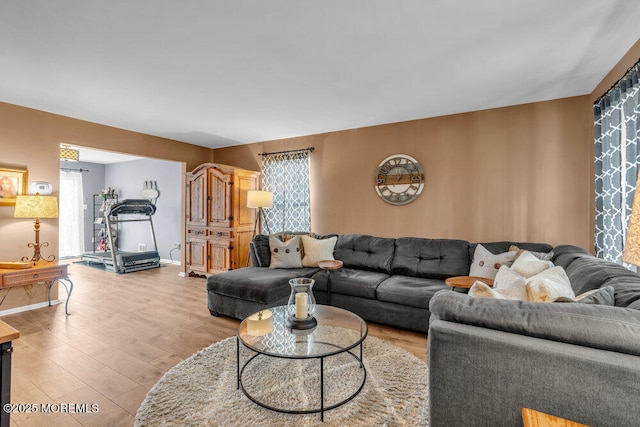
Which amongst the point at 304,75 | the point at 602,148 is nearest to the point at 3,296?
the point at 304,75

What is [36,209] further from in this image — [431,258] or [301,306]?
[431,258]

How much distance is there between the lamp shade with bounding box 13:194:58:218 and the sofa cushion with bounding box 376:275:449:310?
12.7 ft

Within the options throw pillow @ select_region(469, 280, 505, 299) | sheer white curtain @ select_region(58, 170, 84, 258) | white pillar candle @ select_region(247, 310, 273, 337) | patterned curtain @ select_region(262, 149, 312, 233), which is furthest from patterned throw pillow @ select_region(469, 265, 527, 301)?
sheer white curtain @ select_region(58, 170, 84, 258)

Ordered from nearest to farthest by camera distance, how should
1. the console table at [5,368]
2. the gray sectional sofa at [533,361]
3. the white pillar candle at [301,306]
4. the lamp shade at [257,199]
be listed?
the gray sectional sofa at [533,361], the console table at [5,368], the white pillar candle at [301,306], the lamp shade at [257,199]

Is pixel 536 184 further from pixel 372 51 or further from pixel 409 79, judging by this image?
pixel 372 51

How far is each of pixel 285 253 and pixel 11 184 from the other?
131 inches

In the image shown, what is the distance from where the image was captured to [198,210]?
535 cm

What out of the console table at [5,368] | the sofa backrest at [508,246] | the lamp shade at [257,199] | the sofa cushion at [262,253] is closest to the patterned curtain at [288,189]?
the lamp shade at [257,199]

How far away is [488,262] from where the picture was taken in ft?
9.80

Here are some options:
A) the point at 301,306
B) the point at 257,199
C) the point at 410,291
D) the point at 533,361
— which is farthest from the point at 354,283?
the point at 533,361

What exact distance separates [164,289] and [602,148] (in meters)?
5.71

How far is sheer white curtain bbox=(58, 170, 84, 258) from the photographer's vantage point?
7.35m

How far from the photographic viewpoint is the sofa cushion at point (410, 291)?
290 centimetres

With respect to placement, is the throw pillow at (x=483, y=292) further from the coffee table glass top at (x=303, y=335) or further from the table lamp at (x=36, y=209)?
the table lamp at (x=36, y=209)
